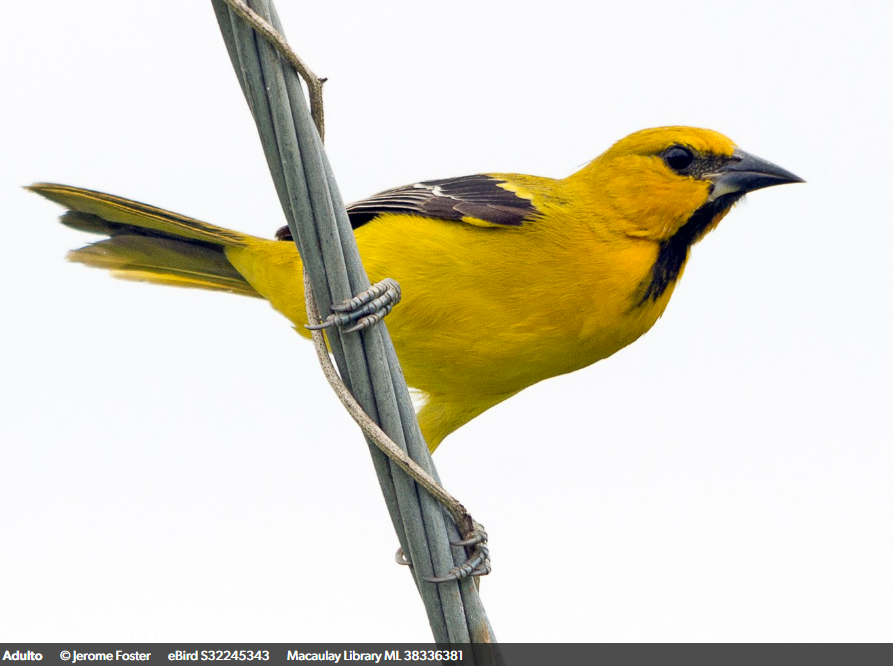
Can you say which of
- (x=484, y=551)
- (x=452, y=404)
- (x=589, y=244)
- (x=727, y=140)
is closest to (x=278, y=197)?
(x=484, y=551)

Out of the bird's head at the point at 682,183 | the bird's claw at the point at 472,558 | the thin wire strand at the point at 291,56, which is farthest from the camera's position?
the bird's head at the point at 682,183

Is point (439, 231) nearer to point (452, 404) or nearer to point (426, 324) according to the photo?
point (426, 324)

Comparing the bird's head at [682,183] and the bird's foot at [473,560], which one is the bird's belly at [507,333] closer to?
the bird's head at [682,183]

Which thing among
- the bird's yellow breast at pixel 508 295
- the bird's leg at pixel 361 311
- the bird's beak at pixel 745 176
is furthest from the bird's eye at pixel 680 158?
the bird's leg at pixel 361 311

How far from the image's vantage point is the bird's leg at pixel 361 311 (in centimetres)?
250

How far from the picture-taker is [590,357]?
392 centimetres

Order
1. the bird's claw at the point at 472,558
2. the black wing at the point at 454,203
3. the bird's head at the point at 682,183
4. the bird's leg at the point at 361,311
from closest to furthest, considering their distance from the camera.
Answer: the bird's leg at the point at 361,311 → the bird's claw at the point at 472,558 → the black wing at the point at 454,203 → the bird's head at the point at 682,183

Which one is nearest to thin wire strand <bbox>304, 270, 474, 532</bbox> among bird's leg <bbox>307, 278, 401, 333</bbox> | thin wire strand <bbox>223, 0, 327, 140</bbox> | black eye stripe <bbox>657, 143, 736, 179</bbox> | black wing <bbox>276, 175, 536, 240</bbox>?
bird's leg <bbox>307, 278, 401, 333</bbox>

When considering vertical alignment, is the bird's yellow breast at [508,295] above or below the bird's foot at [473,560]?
above

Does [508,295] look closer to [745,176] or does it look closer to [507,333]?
[507,333]

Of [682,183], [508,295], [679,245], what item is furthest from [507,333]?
[682,183]

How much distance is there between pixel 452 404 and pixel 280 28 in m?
2.33

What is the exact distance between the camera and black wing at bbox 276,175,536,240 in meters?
3.92

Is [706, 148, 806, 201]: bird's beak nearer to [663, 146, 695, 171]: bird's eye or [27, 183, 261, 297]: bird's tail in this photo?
[663, 146, 695, 171]: bird's eye
